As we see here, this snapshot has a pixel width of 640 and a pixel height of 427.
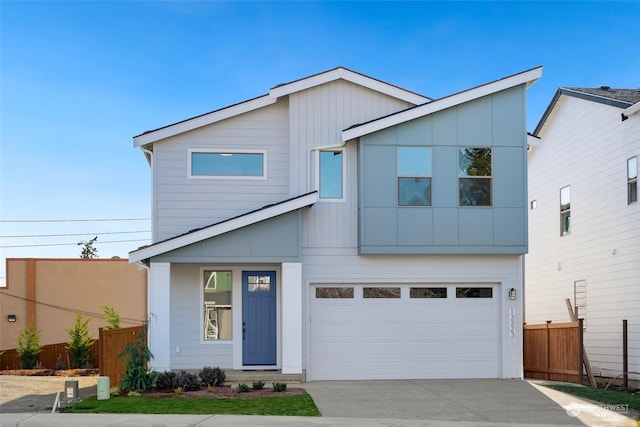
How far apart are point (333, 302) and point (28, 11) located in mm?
9913

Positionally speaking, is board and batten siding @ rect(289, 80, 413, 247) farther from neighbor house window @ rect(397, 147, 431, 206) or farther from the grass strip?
the grass strip

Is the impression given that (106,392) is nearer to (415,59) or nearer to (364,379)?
(364,379)

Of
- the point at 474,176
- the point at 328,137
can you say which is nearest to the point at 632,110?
the point at 474,176

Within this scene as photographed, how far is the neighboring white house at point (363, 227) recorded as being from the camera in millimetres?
17344

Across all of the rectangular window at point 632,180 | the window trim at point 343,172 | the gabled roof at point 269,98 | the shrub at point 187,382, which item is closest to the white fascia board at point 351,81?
the gabled roof at point 269,98

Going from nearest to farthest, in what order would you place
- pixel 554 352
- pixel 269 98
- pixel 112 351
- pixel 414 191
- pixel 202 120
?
1. pixel 112 351
2. pixel 414 191
3. pixel 202 120
4. pixel 269 98
5. pixel 554 352

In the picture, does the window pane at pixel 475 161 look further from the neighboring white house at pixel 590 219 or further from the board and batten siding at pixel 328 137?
the board and batten siding at pixel 328 137

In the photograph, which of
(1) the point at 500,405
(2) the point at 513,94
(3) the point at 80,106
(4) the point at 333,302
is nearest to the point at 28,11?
(3) the point at 80,106

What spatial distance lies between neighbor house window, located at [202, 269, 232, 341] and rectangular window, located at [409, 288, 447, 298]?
14.3 ft

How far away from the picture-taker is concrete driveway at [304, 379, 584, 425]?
1232 cm

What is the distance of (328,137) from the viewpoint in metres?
17.9

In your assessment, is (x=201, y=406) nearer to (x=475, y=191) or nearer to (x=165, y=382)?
(x=165, y=382)

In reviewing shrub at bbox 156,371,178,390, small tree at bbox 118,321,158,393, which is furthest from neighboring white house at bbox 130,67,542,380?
small tree at bbox 118,321,158,393

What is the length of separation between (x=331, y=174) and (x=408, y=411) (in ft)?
22.2
